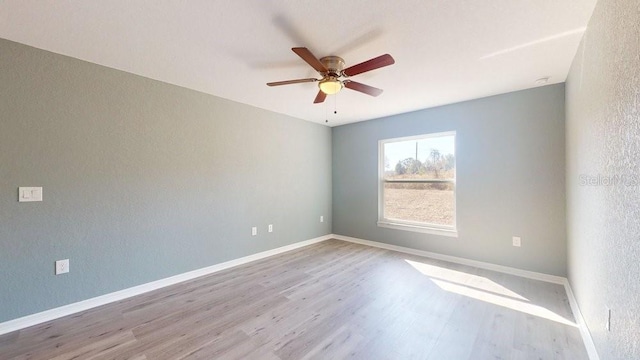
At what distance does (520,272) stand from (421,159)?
2055mm

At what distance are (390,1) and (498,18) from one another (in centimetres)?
85

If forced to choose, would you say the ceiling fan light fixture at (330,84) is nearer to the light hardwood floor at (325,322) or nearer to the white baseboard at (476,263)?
the light hardwood floor at (325,322)

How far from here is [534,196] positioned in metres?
3.12

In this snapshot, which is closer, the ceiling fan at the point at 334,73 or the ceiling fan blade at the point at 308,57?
the ceiling fan blade at the point at 308,57

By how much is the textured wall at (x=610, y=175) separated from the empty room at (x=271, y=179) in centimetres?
2

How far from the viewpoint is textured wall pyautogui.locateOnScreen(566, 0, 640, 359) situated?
111 cm

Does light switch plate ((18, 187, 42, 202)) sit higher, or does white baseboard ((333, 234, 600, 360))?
light switch plate ((18, 187, 42, 202))

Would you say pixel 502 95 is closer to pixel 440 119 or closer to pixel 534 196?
pixel 440 119

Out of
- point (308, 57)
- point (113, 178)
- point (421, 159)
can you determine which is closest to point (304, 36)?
point (308, 57)

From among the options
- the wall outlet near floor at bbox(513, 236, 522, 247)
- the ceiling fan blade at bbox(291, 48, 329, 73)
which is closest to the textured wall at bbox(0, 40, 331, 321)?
the ceiling fan blade at bbox(291, 48, 329, 73)

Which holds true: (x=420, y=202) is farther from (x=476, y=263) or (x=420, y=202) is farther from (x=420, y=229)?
(x=476, y=263)

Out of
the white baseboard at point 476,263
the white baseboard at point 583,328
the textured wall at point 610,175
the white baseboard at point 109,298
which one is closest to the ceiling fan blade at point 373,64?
the textured wall at point 610,175

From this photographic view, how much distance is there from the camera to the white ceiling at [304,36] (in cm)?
169

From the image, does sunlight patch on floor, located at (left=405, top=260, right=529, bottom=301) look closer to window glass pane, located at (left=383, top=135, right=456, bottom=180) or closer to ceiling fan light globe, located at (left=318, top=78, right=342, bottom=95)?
window glass pane, located at (left=383, top=135, right=456, bottom=180)
